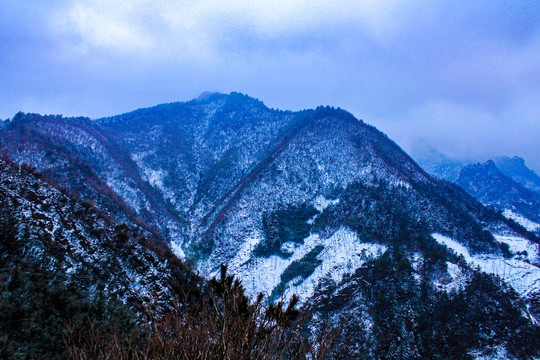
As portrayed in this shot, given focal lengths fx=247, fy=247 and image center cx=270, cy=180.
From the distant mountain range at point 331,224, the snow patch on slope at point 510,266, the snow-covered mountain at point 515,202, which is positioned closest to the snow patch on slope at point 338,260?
the distant mountain range at point 331,224

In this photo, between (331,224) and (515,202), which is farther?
(515,202)

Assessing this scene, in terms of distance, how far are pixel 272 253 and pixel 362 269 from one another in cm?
3011

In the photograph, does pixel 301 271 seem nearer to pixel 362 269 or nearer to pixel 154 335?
pixel 362 269

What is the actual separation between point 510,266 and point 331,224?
46.5 metres

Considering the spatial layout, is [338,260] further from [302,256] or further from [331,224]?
[331,224]

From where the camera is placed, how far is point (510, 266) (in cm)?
6197

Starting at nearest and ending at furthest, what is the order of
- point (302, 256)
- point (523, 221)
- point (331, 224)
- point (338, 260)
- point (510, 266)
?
point (510, 266) → point (338, 260) → point (302, 256) → point (331, 224) → point (523, 221)

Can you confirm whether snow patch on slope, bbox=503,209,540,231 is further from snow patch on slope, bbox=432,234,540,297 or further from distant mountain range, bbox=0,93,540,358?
snow patch on slope, bbox=432,234,540,297

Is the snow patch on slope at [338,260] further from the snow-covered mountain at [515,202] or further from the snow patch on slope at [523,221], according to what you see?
the snow-covered mountain at [515,202]

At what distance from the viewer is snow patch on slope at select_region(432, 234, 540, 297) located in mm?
55031

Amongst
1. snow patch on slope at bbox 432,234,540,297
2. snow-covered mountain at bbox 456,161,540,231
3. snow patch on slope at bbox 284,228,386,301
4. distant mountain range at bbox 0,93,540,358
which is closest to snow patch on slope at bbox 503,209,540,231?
snow-covered mountain at bbox 456,161,540,231

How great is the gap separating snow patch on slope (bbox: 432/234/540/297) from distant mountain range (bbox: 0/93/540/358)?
43 cm

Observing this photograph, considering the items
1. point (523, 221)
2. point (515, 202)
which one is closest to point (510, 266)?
point (523, 221)

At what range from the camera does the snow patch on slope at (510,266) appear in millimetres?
55031
